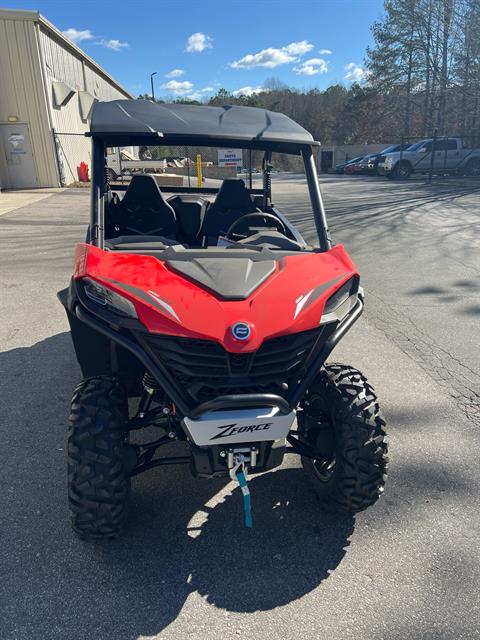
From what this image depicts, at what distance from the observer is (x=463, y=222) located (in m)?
11.6

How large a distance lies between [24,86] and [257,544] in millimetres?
19209

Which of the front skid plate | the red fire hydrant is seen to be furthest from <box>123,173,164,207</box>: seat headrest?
the red fire hydrant

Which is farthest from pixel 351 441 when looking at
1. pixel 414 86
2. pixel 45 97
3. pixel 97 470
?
pixel 414 86

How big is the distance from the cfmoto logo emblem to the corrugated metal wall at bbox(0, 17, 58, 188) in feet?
60.8

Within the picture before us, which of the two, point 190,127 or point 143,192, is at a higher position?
point 190,127

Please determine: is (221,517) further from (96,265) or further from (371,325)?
(371,325)

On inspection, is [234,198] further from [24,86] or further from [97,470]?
[24,86]

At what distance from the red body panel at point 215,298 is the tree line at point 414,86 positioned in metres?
23.8

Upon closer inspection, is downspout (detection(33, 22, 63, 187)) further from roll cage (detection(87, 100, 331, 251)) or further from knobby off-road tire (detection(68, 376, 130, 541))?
knobby off-road tire (detection(68, 376, 130, 541))

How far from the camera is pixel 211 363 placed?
2.02m

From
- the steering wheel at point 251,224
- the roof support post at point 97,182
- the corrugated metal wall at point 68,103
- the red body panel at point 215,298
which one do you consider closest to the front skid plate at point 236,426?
the red body panel at point 215,298

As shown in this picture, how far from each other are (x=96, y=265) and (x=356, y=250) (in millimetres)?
7056

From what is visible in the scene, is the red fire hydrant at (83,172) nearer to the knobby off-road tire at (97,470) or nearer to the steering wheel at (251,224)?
the steering wheel at (251,224)

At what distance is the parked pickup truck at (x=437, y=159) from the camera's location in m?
23.0
